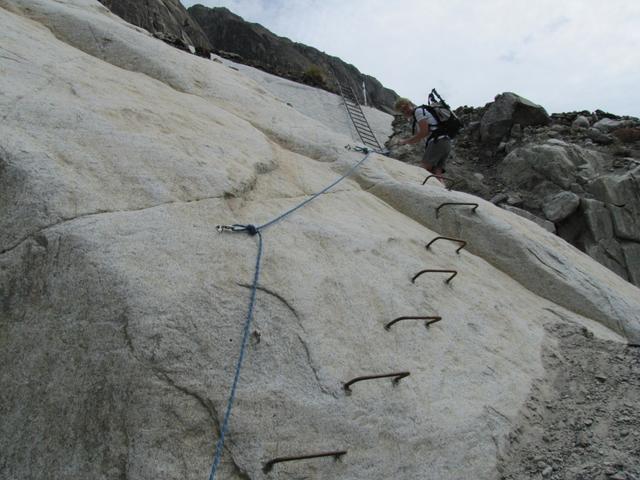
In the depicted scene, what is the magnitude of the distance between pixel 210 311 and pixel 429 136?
21.4 feet

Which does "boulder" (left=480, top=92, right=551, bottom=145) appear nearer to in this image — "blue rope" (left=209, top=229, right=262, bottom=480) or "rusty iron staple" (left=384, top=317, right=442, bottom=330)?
"rusty iron staple" (left=384, top=317, right=442, bottom=330)

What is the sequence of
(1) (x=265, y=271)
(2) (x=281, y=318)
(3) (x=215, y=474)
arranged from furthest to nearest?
1. (1) (x=265, y=271)
2. (2) (x=281, y=318)
3. (3) (x=215, y=474)

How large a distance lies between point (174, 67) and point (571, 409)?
5742 mm

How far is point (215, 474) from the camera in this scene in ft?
7.73

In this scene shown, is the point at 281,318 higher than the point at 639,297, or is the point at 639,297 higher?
the point at 639,297

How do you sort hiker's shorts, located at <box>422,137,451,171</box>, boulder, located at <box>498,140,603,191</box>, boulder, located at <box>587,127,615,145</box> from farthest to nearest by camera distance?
boulder, located at <box>587,127,615,145</box> < boulder, located at <box>498,140,603,191</box> < hiker's shorts, located at <box>422,137,451,171</box>

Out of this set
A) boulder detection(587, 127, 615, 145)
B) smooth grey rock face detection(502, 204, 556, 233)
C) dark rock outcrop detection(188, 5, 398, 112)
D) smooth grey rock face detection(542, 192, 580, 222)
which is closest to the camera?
smooth grey rock face detection(502, 204, 556, 233)

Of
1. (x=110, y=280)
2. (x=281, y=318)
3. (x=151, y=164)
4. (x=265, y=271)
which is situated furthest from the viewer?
(x=151, y=164)

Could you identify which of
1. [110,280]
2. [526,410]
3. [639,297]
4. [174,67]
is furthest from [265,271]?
[639,297]

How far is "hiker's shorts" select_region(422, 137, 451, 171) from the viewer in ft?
27.6

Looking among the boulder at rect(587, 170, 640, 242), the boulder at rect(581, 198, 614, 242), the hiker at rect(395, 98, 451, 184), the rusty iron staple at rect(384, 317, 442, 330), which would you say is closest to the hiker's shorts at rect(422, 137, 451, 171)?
the hiker at rect(395, 98, 451, 184)

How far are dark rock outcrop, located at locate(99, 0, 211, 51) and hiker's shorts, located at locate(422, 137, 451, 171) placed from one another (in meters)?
14.3

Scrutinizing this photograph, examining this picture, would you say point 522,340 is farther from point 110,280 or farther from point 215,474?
point 110,280

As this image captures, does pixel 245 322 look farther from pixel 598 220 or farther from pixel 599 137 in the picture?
pixel 599 137
